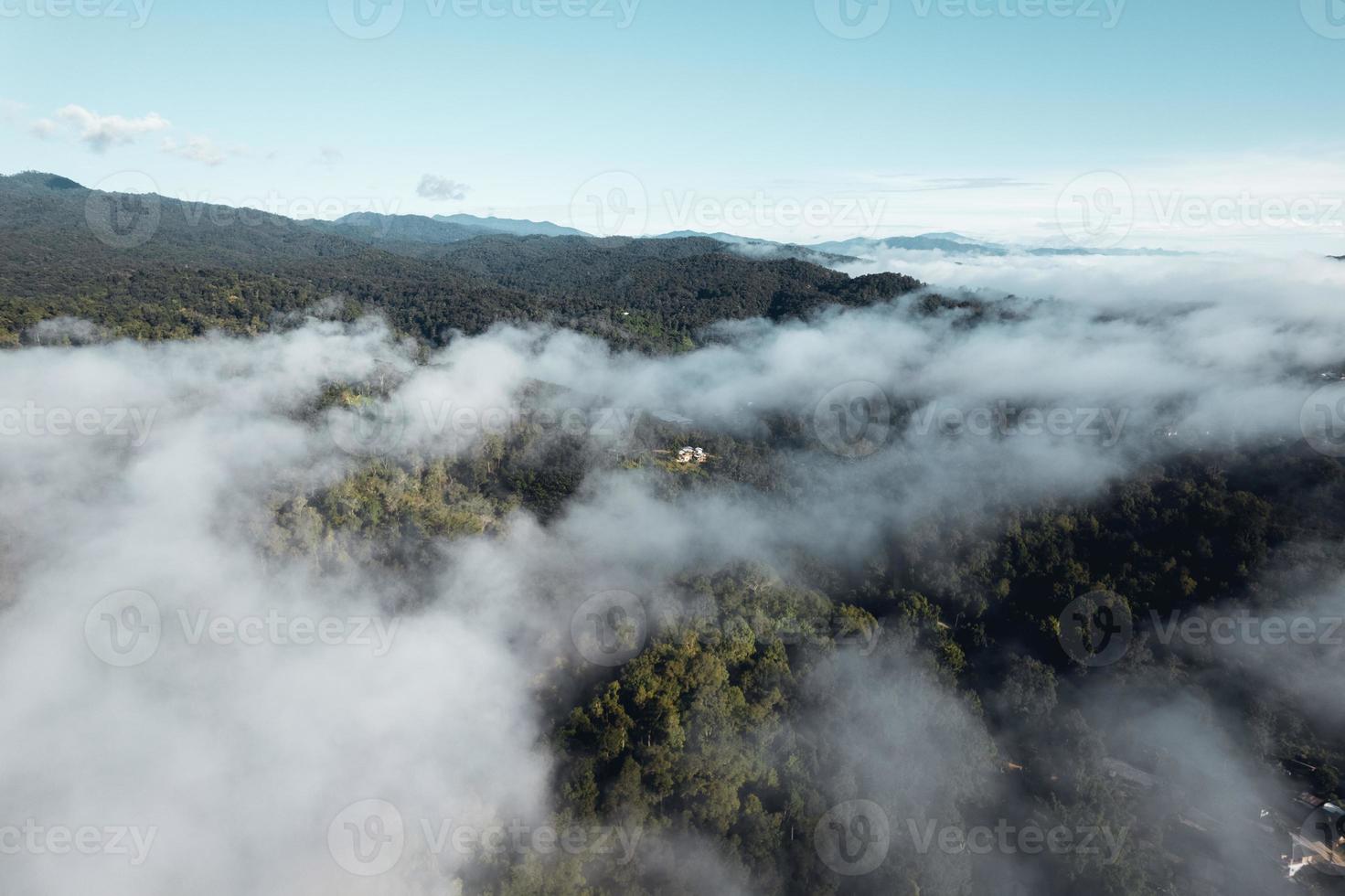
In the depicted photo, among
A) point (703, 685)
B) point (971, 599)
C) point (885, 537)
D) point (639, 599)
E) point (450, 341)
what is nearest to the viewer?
point (703, 685)

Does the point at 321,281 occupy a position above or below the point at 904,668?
above

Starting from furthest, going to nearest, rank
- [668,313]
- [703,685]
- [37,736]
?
1. [668,313]
2. [703,685]
3. [37,736]

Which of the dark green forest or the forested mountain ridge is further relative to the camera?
the forested mountain ridge

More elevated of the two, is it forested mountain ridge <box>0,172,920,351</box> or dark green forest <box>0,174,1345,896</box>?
forested mountain ridge <box>0,172,920,351</box>

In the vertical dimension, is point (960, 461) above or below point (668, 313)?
below

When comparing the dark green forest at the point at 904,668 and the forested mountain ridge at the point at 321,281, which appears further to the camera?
the forested mountain ridge at the point at 321,281

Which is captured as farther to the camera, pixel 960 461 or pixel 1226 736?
pixel 960 461

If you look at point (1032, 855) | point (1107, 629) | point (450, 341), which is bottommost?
point (1032, 855)

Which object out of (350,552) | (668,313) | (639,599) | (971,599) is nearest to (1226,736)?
(971,599)

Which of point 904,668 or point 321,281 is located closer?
point 904,668

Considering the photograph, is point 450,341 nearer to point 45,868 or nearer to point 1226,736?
point 45,868

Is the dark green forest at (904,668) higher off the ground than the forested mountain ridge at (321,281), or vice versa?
the forested mountain ridge at (321,281)
